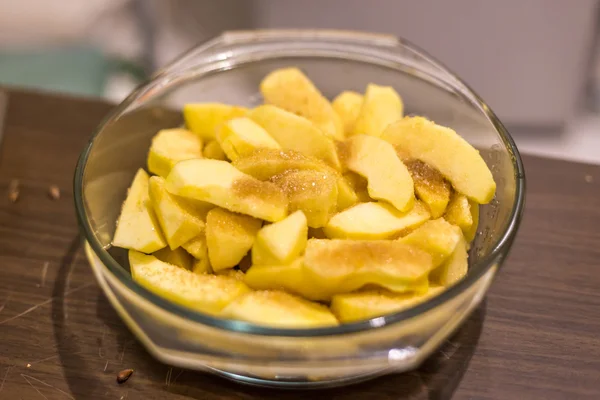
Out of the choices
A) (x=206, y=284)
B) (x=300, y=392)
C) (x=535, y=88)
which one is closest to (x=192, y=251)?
(x=206, y=284)

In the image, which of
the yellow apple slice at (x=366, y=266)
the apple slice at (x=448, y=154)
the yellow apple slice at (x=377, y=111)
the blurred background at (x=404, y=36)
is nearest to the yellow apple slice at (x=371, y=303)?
the yellow apple slice at (x=366, y=266)

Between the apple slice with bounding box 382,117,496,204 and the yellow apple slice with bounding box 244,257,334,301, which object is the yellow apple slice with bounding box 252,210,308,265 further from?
the apple slice with bounding box 382,117,496,204

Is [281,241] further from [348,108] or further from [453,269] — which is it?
[348,108]

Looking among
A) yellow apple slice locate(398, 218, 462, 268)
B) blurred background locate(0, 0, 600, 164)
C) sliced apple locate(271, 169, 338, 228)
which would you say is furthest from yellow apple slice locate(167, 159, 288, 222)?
blurred background locate(0, 0, 600, 164)

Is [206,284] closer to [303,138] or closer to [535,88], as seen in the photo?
[303,138]

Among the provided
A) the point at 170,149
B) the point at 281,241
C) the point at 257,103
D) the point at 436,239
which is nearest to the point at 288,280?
the point at 281,241

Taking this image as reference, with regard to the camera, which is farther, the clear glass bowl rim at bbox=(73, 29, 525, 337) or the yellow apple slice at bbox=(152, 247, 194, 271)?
the yellow apple slice at bbox=(152, 247, 194, 271)
